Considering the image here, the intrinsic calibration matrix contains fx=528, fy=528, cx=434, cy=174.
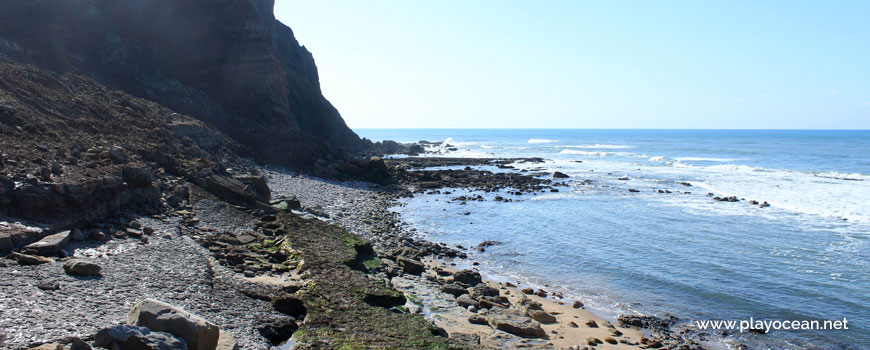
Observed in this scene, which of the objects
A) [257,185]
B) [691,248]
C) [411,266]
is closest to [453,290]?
[411,266]

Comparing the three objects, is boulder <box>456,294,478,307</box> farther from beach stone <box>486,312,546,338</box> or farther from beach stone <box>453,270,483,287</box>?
beach stone <box>453,270,483,287</box>

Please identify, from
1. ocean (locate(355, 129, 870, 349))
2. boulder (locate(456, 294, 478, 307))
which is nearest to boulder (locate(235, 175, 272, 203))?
ocean (locate(355, 129, 870, 349))

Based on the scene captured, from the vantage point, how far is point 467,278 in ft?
55.1

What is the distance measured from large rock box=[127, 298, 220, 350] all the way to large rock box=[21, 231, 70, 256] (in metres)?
4.54

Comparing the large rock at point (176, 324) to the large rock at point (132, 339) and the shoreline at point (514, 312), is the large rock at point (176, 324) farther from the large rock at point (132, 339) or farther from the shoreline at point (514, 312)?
the shoreline at point (514, 312)

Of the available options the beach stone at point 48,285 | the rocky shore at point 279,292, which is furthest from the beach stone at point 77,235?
the beach stone at point 48,285

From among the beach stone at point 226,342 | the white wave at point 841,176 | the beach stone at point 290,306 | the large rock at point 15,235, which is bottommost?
the white wave at point 841,176

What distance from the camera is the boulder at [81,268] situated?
9984 mm

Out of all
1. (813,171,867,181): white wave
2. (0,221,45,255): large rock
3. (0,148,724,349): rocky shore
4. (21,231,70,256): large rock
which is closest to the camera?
(0,148,724,349): rocky shore

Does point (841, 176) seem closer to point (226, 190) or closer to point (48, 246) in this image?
point (226, 190)

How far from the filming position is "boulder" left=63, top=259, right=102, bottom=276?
9984mm

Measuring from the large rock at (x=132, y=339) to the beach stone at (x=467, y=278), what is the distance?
10.5 meters

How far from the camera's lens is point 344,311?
10.7m

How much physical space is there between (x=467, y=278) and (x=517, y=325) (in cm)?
441
